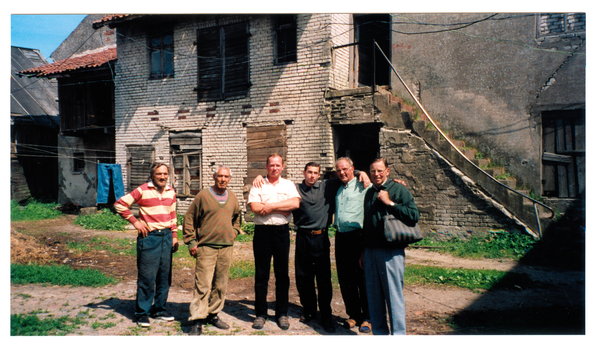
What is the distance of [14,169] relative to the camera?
52.1 ft

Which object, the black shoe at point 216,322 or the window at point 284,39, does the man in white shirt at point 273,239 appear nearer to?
the black shoe at point 216,322

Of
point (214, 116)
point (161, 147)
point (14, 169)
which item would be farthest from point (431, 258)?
point (14, 169)

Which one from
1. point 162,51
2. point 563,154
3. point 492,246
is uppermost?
point 162,51

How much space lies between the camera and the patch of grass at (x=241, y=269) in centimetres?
631

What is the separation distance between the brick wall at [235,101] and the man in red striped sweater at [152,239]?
5.52 m

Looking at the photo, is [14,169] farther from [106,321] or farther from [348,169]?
[348,169]

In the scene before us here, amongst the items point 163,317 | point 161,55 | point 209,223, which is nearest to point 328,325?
point 209,223

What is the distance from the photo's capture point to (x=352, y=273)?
405 centimetres

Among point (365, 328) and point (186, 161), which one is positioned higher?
point (186, 161)

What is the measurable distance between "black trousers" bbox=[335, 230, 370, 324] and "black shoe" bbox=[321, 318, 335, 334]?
230mm

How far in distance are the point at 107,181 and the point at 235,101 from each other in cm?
563

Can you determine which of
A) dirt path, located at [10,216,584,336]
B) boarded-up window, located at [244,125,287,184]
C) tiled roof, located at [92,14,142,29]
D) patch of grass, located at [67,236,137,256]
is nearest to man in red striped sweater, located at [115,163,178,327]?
dirt path, located at [10,216,584,336]

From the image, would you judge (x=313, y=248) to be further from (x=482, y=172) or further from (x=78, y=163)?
(x=78, y=163)

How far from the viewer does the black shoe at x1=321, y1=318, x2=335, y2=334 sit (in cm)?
400
